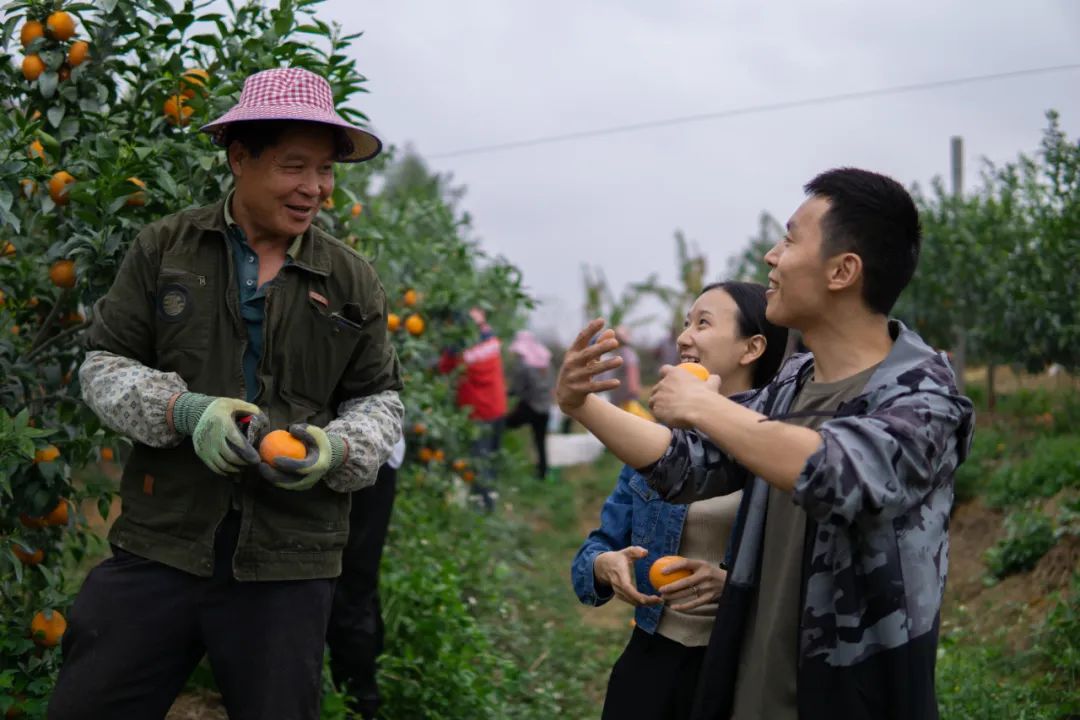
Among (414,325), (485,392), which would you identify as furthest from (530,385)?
(414,325)

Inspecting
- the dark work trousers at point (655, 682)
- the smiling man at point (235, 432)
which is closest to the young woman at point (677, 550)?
the dark work trousers at point (655, 682)

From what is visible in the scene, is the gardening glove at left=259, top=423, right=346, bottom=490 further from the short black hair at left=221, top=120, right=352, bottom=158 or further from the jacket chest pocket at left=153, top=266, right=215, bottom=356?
the short black hair at left=221, top=120, right=352, bottom=158

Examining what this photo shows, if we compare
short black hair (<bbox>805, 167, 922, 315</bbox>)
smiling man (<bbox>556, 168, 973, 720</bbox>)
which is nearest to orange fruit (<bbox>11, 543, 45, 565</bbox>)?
smiling man (<bbox>556, 168, 973, 720</bbox>)

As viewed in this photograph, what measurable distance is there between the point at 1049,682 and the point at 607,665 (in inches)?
84.8

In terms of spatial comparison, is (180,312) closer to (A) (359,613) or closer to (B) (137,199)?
(B) (137,199)

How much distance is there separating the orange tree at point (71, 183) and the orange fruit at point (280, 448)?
813 mm

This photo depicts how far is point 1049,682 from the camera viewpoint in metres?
4.57

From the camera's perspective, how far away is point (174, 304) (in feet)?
8.96

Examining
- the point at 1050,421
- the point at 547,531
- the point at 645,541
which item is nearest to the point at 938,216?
the point at 1050,421

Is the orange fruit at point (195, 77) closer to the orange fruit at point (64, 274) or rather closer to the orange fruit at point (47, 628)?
the orange fruit at point (64, 274)

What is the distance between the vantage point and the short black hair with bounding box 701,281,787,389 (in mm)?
3076

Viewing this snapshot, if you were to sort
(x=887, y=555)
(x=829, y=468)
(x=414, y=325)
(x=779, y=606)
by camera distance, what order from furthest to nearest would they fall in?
(x=414, y=325) < (x=779, y=606) < (x=887, y=555) < (x=829, y=468)

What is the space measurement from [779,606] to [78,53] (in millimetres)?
2380

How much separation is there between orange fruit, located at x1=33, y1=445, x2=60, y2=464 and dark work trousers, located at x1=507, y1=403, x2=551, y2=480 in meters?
8.20
